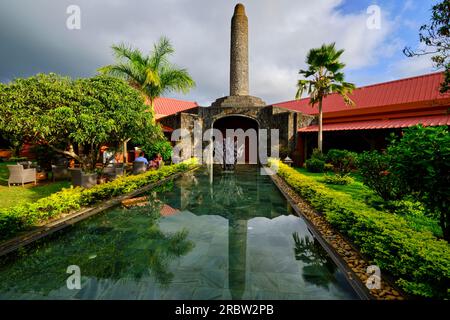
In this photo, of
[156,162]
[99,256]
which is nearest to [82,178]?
[156,162]

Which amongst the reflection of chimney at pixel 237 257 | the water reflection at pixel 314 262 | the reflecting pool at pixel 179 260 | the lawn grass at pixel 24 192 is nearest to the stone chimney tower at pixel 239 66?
the lawn grass at pixel 24 192

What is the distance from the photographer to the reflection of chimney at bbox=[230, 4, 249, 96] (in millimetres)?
20234

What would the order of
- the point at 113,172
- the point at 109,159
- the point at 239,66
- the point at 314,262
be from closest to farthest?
the point at 314,262 < the point at 109,159 < the point at 113,172 < the point at 239,66

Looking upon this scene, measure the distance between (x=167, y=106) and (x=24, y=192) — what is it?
18.8 meters

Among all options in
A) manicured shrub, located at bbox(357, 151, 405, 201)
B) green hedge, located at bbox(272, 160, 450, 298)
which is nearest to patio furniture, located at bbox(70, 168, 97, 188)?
green hedge, located at bbox(272, 160, 450, 298)

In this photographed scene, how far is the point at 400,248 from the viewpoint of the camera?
309cm

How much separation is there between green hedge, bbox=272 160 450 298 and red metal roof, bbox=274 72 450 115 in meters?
13.4

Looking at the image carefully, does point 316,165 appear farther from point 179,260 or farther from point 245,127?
point 179,260

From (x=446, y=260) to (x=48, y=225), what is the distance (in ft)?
22.9

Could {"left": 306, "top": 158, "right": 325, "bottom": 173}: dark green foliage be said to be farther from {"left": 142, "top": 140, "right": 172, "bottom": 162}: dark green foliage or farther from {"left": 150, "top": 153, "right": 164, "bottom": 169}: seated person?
{"left": 150, "top": 153, "right": 164, "bottom": 169}: seated person

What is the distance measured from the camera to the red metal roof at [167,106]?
24.1 meters

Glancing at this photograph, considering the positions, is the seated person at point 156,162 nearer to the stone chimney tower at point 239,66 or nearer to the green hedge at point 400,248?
the stone chimney tower at point 239,66
